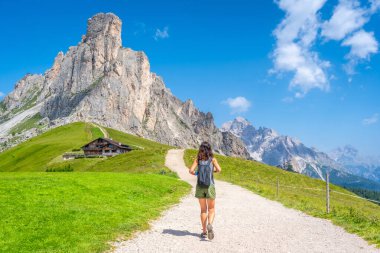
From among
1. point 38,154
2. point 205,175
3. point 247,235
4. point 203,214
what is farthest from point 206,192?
point 38,154

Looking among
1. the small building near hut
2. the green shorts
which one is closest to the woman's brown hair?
the green shorts

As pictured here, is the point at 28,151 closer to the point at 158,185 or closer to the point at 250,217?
the point at 158,185

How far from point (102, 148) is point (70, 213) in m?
122

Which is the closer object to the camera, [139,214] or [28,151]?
[139,214]

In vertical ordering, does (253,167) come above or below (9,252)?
above

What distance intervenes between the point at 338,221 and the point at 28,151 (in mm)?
144786

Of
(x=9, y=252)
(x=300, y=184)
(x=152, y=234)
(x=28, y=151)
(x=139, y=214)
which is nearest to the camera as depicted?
(x=9, y=252)

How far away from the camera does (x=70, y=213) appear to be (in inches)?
696

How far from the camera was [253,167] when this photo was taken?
77.3 metres

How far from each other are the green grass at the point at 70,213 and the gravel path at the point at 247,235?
113cm

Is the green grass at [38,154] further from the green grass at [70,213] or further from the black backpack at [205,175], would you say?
the black backpack at [205,175]

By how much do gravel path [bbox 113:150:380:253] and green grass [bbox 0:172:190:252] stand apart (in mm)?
1132

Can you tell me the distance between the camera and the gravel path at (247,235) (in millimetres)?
13469

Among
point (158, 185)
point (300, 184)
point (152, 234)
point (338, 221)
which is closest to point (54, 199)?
point (152, 234)
